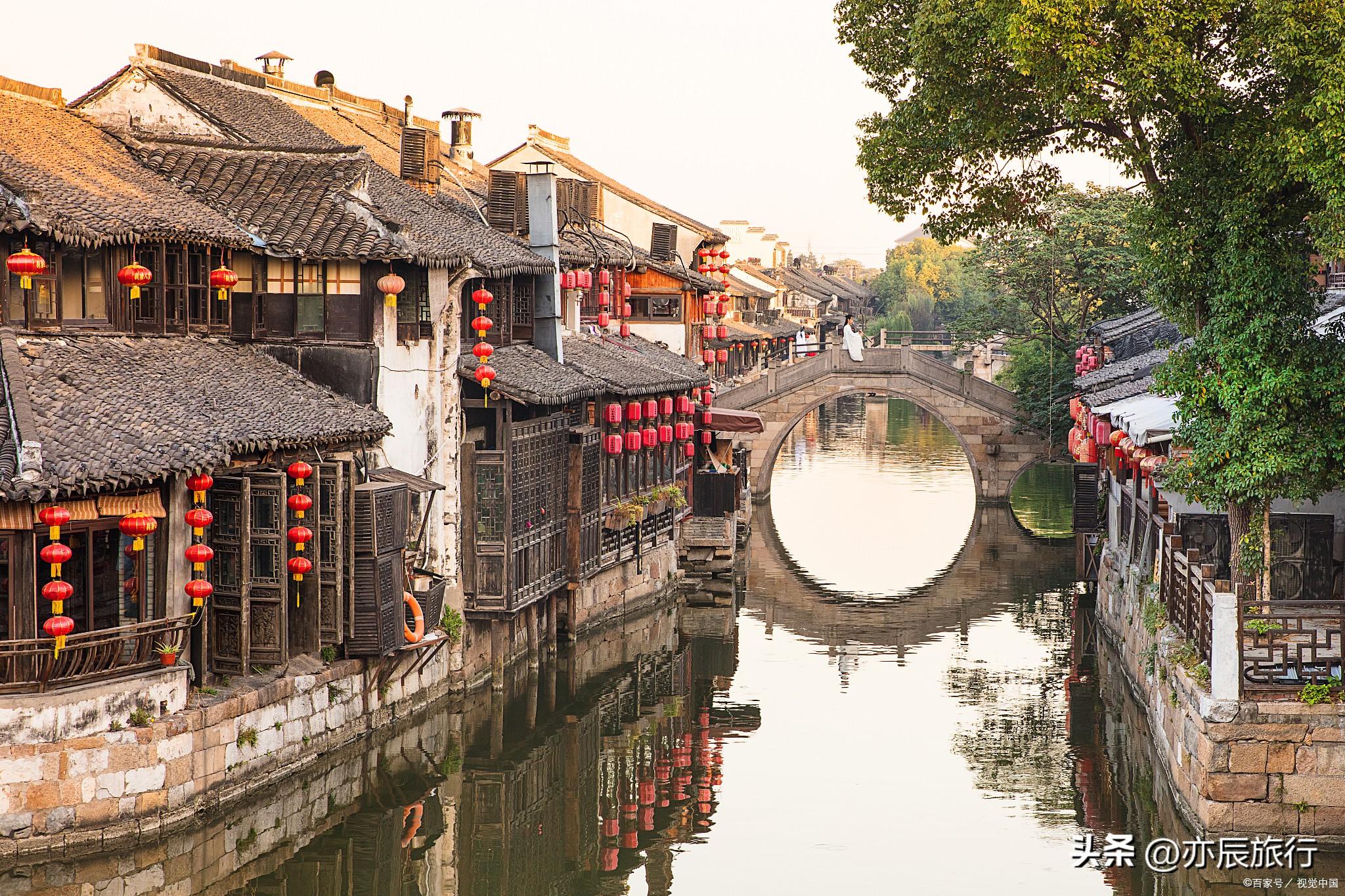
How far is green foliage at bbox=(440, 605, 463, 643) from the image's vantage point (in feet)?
67.6

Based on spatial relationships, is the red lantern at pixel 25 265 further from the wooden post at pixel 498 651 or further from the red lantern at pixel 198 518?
the wooden post at pixel 498 651

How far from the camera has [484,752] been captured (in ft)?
62.8

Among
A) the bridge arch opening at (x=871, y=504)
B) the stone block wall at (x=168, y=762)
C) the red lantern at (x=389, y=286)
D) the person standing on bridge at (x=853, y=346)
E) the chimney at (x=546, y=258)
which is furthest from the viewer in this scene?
the person standing on bridge at (x=853, y=346)

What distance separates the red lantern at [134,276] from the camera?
15.7 m

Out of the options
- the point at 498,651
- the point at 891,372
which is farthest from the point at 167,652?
the point at 891,372

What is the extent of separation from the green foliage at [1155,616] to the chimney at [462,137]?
21.1 meters

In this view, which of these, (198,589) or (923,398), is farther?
(923,398)

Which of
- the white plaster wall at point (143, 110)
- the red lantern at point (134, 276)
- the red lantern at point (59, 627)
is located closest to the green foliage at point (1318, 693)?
the red lantern at point (59, 627)

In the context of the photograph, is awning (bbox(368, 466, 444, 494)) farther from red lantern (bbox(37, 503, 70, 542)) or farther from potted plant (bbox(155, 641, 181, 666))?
red lantern (bbox(37, 503, 70, 542))

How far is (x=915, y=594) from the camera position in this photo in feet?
107

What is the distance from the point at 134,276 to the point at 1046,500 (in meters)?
36.0

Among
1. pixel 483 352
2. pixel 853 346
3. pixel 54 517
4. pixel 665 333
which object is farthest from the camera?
pixel 853 346

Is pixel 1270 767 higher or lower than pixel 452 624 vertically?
lower

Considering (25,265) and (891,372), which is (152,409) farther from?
(891,372)
